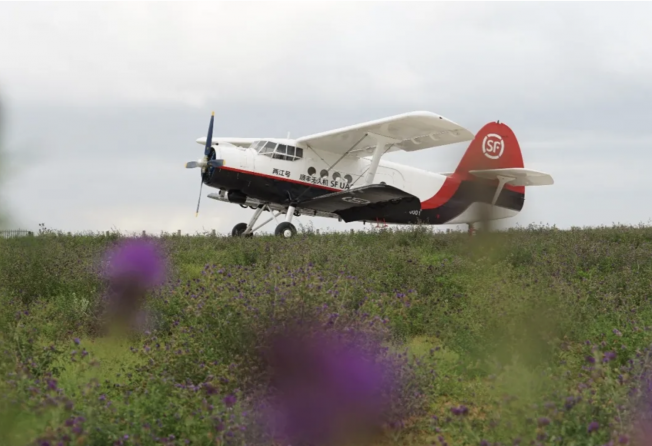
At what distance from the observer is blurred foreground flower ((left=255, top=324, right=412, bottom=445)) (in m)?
3.92


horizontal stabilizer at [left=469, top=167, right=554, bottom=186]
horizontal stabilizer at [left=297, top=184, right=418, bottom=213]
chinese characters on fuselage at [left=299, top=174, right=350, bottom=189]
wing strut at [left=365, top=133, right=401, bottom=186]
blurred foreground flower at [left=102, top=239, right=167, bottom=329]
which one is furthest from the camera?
horizontal stabilizer at [left=469, top=167, right=554, bottom=186]

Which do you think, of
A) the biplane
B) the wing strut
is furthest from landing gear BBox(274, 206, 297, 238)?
the wing strut

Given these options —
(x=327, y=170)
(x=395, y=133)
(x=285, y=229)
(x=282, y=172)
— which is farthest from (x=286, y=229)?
(x=395, y=133)

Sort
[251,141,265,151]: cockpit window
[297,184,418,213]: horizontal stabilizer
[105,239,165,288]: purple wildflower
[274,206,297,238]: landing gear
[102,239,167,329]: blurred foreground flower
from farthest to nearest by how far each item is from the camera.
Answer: [251,141,265,151]: cockpit window, [297,184,418,213]: horizontal stabilizer, [274,206,297,238]: landing gear, [105,239,165,288]: purple wildflower, [102,239,167,329]: blurred foreground flower

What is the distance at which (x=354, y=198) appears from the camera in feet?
60.0

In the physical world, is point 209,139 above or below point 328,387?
above

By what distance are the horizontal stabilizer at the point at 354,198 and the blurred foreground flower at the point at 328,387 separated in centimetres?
1314

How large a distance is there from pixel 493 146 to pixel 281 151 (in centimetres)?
949

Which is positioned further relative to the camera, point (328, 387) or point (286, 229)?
point (286, 229)

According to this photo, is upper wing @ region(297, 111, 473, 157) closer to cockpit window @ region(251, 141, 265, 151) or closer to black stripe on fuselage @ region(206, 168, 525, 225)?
cockpit window @ region(251, 141, 265, 151)

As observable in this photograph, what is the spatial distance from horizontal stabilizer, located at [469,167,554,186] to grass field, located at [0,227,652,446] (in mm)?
12837

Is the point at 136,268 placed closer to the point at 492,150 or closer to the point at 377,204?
the point at 377,204

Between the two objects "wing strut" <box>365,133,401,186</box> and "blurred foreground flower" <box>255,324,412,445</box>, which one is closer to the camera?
"blurred foreground flower" <box>255,324,412,445</box>

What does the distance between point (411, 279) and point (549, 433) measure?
17.4 ft
